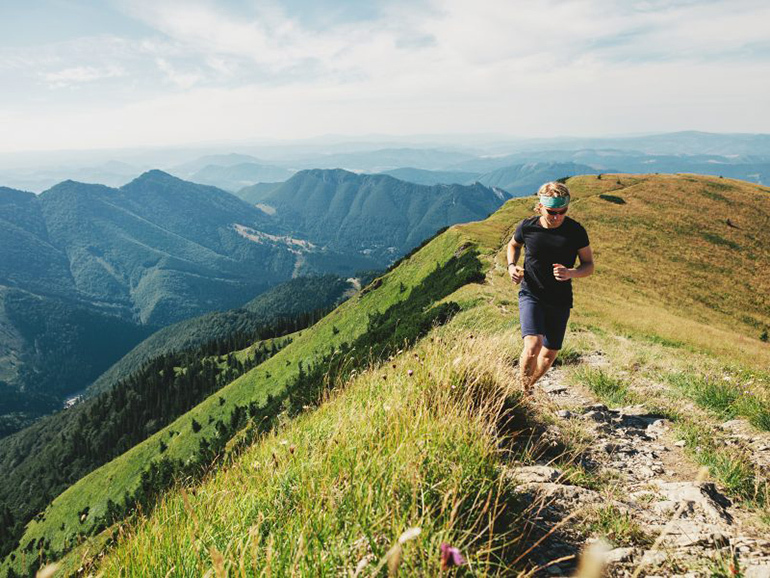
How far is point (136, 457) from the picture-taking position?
87.3 meters

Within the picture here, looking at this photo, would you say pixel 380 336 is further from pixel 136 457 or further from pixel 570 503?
pixel 136 457

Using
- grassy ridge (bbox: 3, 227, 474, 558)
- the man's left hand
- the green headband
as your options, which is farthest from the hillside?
grassy ridge (bbox: 3, 227, 474, 558)

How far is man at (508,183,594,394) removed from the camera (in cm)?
718

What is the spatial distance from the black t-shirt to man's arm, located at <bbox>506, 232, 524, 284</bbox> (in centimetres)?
25

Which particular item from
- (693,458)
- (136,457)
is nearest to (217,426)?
(136,457)

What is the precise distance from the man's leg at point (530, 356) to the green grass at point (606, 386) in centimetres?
144

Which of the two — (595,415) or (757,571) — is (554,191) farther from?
(757,571)

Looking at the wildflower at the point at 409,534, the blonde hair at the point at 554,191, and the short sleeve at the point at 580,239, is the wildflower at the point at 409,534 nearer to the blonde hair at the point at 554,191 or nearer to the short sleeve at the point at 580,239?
the blonde hair at the point at 554,191

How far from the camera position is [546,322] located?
7375mm

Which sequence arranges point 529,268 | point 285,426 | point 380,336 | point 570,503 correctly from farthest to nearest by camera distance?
point 380,336 → point 529,268 → point 285,426 → point 570,503

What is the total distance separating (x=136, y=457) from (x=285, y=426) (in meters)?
101

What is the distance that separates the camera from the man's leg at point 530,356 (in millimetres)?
7270

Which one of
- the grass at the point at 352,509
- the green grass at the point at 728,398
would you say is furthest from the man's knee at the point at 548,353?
the grass at the point at 352,509

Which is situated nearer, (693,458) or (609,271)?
(693,458)
